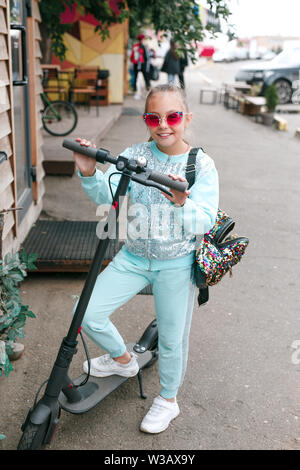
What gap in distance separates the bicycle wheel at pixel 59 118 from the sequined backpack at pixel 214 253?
7.25 meters

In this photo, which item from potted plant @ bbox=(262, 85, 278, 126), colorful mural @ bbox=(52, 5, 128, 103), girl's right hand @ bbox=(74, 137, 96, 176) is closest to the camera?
girl's right hand @ bbox=(74, 137, 96, 176)

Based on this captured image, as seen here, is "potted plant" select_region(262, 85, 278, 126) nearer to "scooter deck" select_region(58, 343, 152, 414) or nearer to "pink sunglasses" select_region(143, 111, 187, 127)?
"scooter deck" select_region(58, 343, 152, 414)

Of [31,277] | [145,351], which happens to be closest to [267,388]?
[145,351]

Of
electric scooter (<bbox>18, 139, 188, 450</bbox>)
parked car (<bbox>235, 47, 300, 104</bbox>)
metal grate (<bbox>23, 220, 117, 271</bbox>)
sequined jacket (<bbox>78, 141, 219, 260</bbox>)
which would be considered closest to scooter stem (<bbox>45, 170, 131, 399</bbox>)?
electric scooter (<bbox>18, 139, 188, 450</bbox>)

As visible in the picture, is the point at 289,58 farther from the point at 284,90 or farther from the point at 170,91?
the point at 170,91

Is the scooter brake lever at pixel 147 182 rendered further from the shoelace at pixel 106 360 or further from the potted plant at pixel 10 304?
the shoelace at pixel 106 360

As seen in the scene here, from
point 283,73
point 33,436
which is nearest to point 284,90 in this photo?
point 283,73

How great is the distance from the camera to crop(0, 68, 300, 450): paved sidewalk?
2781mm

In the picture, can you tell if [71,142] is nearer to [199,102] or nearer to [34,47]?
[34,47]

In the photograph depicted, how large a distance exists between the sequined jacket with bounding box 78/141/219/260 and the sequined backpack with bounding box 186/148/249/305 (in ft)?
0.13

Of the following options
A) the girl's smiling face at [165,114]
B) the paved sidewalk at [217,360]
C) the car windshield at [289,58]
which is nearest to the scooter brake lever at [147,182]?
the girl's smiling face at [165,114]

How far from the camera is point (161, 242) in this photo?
8.28 feet

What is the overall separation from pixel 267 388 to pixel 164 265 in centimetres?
122

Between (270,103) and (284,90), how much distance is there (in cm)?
404
